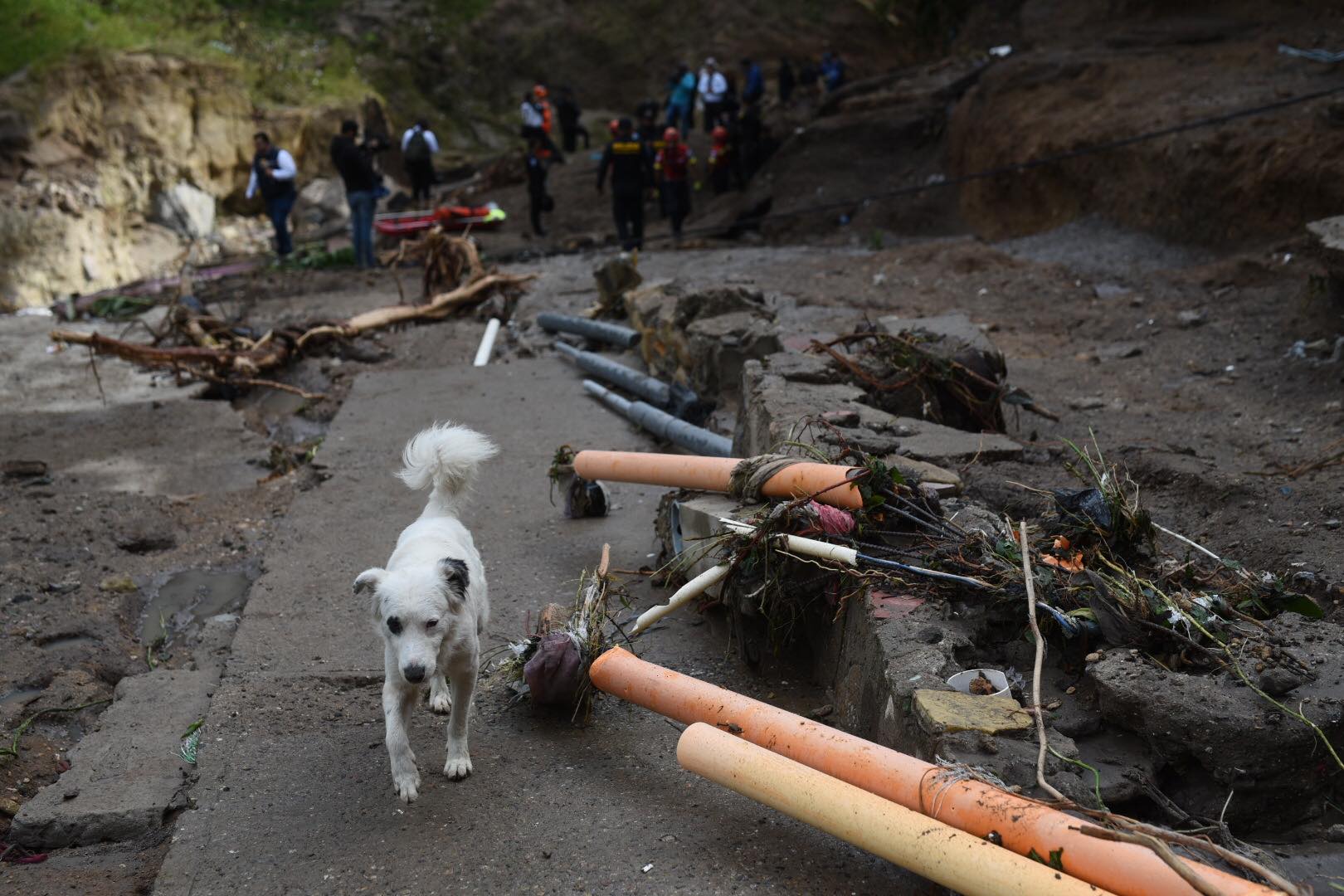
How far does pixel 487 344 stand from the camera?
440 inches

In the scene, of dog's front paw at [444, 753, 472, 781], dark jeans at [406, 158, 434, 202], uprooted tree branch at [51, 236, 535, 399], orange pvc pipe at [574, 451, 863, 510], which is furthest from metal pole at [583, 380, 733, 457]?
dark jeans at [406, 158, 434, 202]

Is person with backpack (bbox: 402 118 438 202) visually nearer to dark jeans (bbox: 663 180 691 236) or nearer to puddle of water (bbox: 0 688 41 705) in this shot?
dark jeans (bbox: 663 180 691 236)

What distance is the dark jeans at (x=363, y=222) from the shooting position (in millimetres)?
15867

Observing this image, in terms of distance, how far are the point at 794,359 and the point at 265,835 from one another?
4437mm

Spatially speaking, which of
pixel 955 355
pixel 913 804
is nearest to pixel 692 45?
pixel 955 355

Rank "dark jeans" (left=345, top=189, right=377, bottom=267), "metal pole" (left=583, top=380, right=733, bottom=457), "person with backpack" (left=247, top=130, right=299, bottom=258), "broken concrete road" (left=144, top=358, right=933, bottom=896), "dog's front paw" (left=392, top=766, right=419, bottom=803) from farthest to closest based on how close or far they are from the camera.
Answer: "person with backpack" (left=247, top=130, right=299, bottom=258) → "dark jeans" (left=345, top=189, right=377, bottom=267) → "metal pole" (left=583, top=380, right=733, bottom=457) → "dog's front paw" (left=392, top=766, right=419, bottom=803) → "broken concrete road" (left=144, top=358, right=933, bottom=896)

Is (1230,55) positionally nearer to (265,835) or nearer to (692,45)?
(265,835)

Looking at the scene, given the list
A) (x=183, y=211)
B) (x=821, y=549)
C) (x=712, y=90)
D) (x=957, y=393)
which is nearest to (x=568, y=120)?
(x=712, y=90)

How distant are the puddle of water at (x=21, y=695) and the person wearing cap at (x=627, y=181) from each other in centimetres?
1255

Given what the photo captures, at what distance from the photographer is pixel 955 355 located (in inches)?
276

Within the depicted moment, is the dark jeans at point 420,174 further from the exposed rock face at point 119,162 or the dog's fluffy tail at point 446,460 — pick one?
the dog's fluffy tail at point 446,460

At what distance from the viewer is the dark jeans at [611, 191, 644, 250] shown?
16.8m

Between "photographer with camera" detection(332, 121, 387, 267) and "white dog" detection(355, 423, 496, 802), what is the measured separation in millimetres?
12207

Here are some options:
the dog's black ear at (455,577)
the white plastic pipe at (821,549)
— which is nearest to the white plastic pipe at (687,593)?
the white plastic pipe at (821,549)
